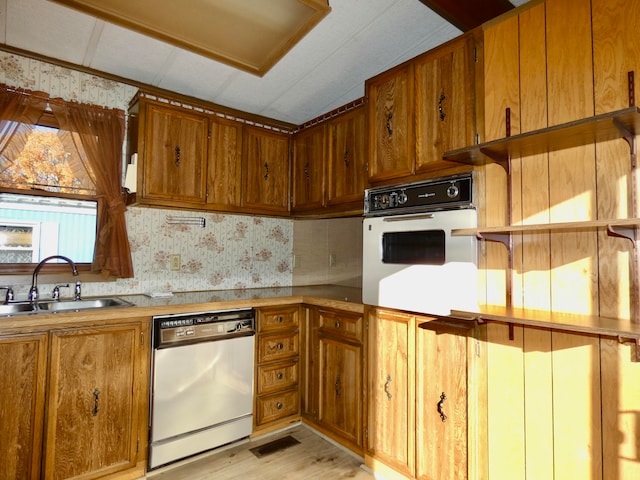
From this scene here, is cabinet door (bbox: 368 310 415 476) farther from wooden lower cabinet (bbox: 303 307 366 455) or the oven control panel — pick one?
the oven control panel

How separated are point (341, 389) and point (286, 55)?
2.17m

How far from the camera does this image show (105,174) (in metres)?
2.47

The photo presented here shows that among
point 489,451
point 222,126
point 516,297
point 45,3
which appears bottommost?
point 489,451

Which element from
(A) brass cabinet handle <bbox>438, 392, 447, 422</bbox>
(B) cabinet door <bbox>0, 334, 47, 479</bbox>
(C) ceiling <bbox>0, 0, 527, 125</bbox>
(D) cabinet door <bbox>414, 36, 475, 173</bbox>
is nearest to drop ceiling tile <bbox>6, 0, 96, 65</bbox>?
(C) ceiling <bbox>0, 0, 527, 125</bbox>

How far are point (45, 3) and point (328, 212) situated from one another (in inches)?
79.6

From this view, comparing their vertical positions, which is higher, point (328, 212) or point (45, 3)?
point (45, 3)

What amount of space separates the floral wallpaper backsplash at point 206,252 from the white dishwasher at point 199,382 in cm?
70

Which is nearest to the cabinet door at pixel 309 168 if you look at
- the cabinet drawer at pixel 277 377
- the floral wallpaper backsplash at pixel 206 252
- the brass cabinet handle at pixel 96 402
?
the floral wallpaper backsplash at pixel 206 252

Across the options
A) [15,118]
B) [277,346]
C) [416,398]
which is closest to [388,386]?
[416,398]

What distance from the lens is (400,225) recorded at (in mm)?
1971

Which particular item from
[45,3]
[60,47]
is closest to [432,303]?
[45,3]

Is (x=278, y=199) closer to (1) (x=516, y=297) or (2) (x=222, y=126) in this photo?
(2) (x=222, y=126)

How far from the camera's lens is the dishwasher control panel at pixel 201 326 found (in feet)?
6.97

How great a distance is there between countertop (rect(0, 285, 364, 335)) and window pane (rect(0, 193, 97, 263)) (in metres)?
0.48
